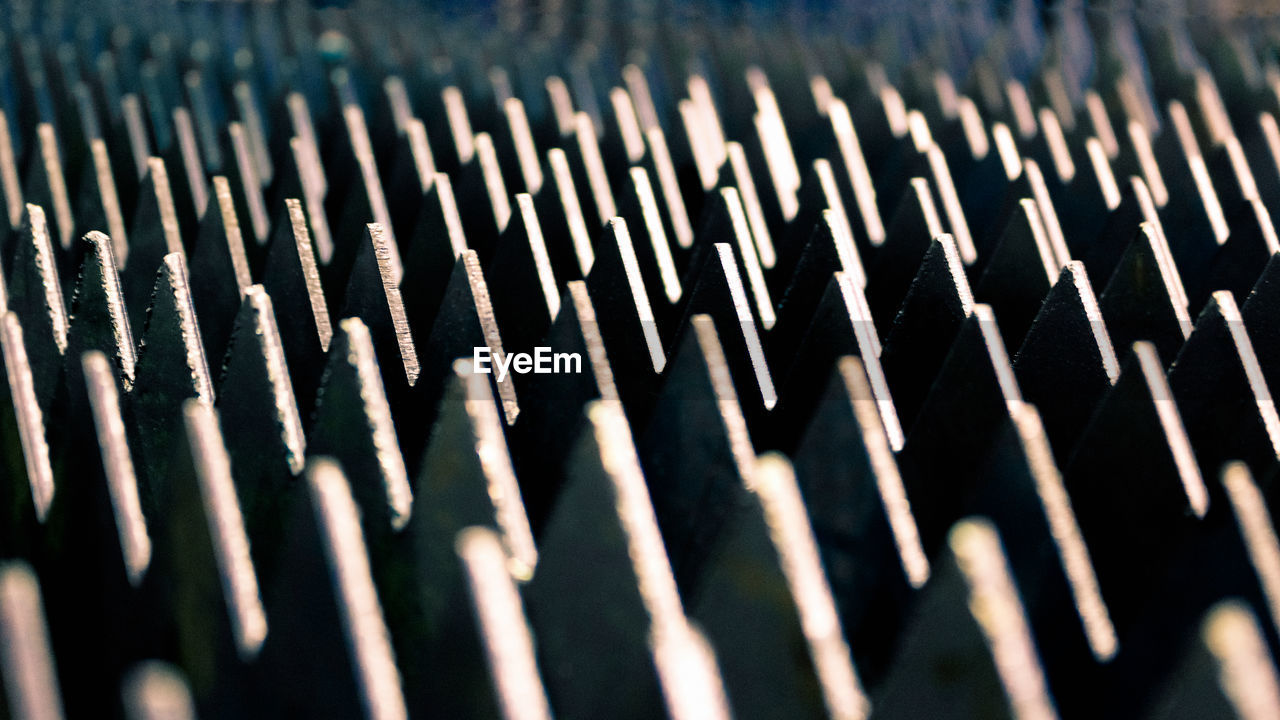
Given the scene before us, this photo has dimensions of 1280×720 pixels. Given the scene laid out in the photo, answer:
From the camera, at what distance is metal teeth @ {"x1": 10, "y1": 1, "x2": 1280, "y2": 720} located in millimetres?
583

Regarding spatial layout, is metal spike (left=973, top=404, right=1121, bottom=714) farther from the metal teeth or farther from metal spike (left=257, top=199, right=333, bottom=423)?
metal spike (left=257, top=199, right=333, bottom=423)

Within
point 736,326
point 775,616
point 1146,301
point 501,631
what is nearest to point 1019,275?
point 1146,301

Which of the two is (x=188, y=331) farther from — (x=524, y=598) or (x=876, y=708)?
(x=876, y=708)

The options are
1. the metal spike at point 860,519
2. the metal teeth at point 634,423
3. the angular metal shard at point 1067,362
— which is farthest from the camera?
the angular metal shard at point 1067,362

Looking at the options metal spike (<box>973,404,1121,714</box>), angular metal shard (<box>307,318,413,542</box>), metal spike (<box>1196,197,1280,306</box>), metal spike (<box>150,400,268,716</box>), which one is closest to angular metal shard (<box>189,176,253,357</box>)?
angular metal shard (<box>307,318,413,542</box>)

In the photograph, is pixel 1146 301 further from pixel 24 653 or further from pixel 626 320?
pixel 24 653

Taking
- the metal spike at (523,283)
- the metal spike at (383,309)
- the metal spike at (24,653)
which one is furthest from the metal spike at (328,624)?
the metal spike at (523,283)

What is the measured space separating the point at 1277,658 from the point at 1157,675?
73mm

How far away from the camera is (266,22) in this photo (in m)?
2.58

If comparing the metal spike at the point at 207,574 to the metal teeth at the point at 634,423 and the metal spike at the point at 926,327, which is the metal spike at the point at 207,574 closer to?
the metal teeth at the point at 634,423

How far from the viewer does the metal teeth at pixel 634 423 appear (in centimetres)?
58

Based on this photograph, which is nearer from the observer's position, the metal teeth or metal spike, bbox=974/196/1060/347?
the metal teeth

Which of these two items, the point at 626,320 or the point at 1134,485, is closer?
the point at 1134,485

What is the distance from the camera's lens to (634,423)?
0.94m
